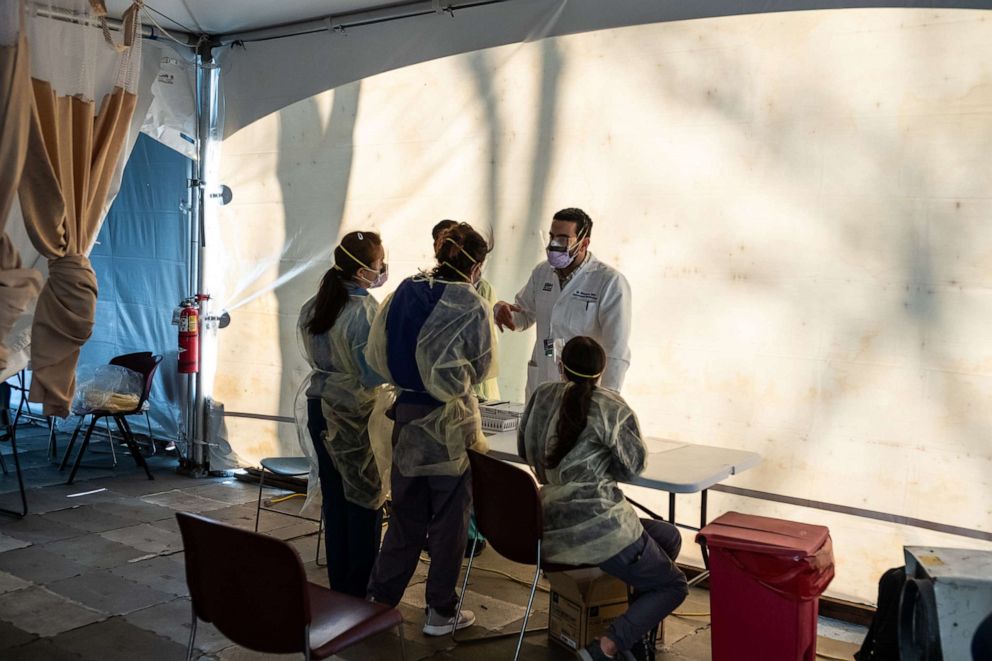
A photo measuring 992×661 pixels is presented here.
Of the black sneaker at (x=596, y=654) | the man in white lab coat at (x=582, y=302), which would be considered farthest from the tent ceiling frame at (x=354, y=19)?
the black sneaker at (x=596, y=654)

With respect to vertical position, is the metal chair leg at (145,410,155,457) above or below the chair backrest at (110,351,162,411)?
below

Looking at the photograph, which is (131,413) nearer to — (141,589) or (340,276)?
(141,589)

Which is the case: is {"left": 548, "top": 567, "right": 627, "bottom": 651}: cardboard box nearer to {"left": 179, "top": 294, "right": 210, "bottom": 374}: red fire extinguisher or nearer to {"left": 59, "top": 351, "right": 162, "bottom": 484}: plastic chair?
{"left": 179, "top": 294, "right": 210, "bottom": 374}: red fire extinguisher

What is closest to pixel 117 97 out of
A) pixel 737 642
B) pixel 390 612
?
pixel 390 612

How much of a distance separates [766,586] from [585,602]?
581 millimetres

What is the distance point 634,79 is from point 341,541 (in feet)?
6.89

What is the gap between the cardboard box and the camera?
2953 millimetres

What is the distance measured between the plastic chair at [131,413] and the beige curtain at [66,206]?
75.5 inches

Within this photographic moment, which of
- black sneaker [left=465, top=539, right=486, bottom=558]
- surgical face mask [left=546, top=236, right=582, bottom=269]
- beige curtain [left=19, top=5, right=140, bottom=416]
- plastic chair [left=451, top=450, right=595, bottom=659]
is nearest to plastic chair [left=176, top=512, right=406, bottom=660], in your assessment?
plastic chair [left=451, top=450, right=595, bottom=659]

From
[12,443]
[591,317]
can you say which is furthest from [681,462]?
[12,443]

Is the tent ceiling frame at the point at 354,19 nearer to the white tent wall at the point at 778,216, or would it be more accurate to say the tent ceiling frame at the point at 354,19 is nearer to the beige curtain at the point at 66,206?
the white tent wall at the point at 778,216

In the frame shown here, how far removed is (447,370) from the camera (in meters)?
3.04

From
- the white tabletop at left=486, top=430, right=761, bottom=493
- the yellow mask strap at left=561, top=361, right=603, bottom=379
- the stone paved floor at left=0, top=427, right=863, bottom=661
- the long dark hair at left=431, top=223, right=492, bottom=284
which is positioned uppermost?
the long dark hair at left=431, top=223, right=492, bottom=284

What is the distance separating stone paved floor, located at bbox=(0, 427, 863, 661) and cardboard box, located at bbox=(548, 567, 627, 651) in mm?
116
